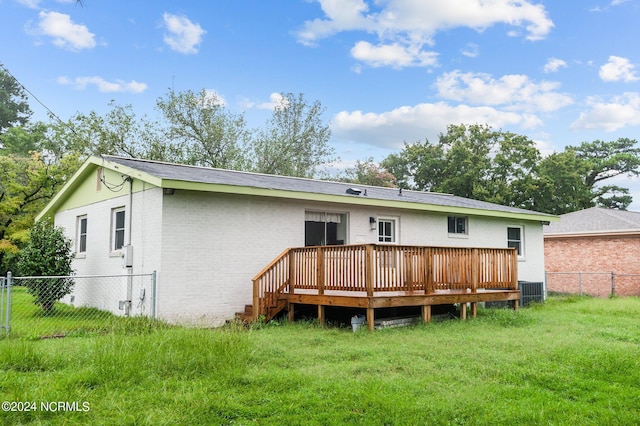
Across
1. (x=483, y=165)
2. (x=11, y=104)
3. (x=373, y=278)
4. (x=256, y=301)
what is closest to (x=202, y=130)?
(x=483, y=165)

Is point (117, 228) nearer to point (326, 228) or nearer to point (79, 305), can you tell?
point (79, 305)

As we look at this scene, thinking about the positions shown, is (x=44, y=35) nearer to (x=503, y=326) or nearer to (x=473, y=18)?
(x=473, y=18)

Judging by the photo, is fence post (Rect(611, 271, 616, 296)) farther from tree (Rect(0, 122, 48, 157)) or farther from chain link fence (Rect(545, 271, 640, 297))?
tree (Rect(0, 122, 48, 157))

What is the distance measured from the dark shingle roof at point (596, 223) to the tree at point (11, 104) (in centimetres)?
4266

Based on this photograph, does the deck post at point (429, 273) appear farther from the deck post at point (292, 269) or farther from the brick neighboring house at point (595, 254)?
the brick neighboring house at point (595, 254)

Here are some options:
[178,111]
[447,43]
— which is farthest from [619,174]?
[178,111]

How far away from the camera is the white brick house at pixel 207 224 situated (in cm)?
970

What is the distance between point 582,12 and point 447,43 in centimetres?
455

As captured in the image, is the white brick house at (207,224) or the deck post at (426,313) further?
the deck post at (426,313)

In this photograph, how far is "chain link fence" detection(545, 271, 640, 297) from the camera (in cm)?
1822

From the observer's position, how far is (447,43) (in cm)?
1817

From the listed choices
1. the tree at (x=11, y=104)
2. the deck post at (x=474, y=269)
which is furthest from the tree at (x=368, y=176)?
the tree at (x=11, y=104)

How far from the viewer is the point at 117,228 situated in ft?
38.7

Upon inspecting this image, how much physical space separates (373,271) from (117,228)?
6360 millimetres
